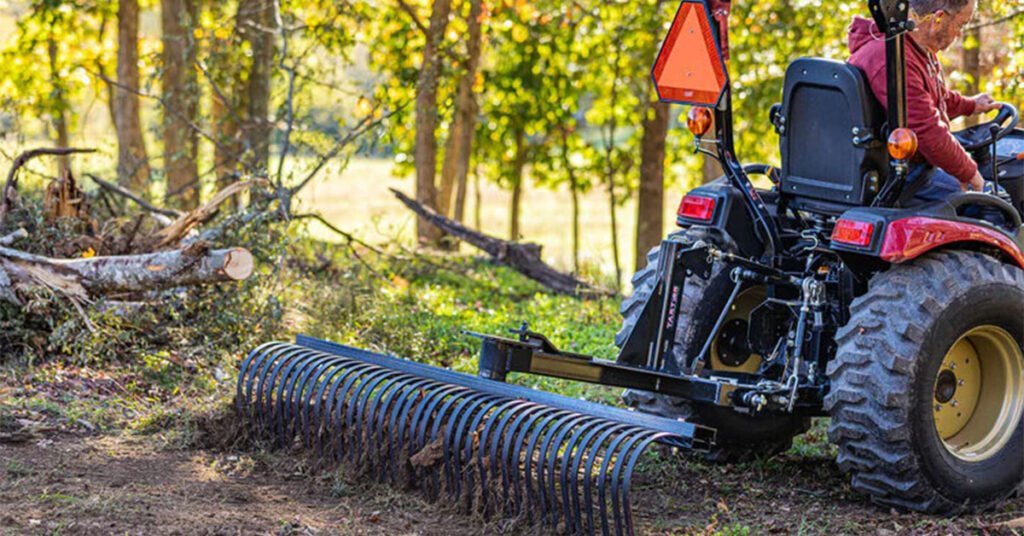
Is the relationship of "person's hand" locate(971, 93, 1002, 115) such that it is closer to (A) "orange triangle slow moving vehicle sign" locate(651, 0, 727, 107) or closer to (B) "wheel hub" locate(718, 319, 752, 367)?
(A) "orange triangle slow moving vehicle sign" locate(651, 0, 727, 107)

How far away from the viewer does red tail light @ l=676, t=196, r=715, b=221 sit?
590 cm

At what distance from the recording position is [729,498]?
18.8 feet

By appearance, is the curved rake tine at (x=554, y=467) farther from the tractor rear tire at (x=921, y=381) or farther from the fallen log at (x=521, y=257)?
the fallen log at (x=521, y=257)

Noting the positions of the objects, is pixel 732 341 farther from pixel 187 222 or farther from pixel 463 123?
pixel 463 123

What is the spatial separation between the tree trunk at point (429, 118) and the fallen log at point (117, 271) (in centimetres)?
479

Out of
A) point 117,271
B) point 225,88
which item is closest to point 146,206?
point 117,271

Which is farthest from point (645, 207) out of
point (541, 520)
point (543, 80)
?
→ point (541, 520)

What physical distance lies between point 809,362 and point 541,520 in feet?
4.64

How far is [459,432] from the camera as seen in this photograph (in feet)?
17.7

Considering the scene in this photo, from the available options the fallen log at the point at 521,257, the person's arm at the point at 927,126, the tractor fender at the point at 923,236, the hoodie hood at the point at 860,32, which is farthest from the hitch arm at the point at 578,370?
the fallen log at the point at 521,257

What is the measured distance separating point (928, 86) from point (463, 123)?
9.71 meters

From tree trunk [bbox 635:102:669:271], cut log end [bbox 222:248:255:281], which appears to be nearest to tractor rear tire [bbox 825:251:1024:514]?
cut log end [bbox 222:248:255:281]

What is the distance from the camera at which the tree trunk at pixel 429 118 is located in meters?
12.6

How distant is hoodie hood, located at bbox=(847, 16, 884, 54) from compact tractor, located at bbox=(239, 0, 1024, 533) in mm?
229
